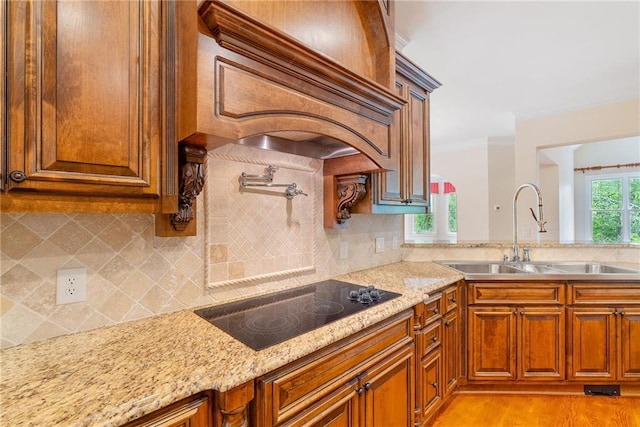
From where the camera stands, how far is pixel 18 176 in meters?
0.77

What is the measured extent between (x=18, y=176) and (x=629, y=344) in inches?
132

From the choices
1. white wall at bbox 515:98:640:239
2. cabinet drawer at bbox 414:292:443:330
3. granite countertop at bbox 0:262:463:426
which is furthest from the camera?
white wall at bbox 515:98:640:239

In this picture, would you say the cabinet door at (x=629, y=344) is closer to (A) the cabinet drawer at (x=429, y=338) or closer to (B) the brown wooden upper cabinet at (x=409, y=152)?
(A) the cabinet drawer at (x=429, y=338)

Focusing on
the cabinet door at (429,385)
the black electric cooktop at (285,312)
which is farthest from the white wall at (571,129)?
the black electric cooktop at (285,312)

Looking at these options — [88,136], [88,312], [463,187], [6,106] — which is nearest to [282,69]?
[88,136]

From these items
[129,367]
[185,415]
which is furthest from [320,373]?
[129,367]

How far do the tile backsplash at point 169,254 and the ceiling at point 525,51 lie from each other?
1.51 meters

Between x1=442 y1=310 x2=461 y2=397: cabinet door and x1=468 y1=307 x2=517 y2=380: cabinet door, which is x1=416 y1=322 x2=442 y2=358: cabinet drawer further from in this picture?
x1=468 y1=307 x2=517 y2=380: cabinet door

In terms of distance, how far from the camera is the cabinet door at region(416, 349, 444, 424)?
5.68 feet

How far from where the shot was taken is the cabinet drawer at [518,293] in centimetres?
214

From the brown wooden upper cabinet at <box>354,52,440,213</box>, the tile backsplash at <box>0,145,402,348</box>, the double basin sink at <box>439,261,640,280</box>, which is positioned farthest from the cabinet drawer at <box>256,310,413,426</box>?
the double basin sink at <box>439,261,640,280</box>

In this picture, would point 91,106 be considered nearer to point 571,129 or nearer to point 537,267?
point 537,267

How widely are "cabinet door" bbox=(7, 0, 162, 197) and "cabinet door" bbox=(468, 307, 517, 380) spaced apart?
2.20 metres

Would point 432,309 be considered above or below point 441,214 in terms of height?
below
